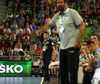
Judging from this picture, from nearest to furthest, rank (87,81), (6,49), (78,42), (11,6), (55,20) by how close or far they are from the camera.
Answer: (78,42) < (55,20) < (87,81) < (6,49) < (11,6)

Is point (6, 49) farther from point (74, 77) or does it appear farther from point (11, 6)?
point (74, 77)

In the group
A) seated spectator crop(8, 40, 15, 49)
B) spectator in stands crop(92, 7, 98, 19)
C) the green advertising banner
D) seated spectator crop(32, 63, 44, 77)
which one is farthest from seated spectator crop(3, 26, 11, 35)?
spectator in stands crop(92, 7, 98, 19)

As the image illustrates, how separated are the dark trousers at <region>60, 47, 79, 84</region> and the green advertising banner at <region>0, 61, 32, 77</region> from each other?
6.55 metres

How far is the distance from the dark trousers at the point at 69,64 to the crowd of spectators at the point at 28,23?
6893 millimetres

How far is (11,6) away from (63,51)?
42.9 ft

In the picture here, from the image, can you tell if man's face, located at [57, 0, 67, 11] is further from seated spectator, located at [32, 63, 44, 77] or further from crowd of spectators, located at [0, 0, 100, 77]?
crowd of spectators, located at [0, 0, 100, 77]

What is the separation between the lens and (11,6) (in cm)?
1750

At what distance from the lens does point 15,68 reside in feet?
37.3

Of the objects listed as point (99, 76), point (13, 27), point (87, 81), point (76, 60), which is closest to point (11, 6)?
point (13, 27)

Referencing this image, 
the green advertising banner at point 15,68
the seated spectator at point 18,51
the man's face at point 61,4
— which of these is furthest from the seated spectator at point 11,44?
the man's face at point 61,4

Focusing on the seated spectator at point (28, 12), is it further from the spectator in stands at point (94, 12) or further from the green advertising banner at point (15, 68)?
the green advertising banner at point (15, 68)

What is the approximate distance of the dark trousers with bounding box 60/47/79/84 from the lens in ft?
15.8

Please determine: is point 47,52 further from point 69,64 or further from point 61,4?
point 61,4

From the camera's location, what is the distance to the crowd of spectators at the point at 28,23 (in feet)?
43.3
